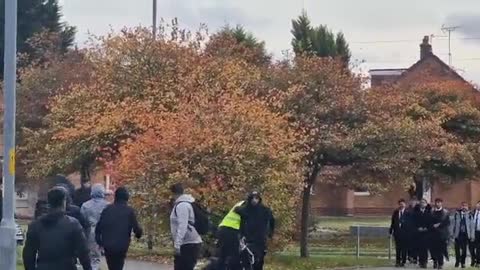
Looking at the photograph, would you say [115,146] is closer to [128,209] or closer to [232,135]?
[232,135]

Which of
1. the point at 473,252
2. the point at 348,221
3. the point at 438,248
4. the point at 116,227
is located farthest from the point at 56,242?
the point at 348,221

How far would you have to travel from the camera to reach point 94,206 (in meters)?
18.4

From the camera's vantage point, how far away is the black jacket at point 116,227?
55.9 feet

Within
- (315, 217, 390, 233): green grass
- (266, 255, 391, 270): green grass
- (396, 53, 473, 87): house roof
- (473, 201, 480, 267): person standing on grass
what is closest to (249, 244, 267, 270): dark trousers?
(266, 255, 391, 270): green grass

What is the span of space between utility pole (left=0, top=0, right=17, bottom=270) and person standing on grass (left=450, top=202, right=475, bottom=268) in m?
15.6

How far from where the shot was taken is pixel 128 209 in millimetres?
17156

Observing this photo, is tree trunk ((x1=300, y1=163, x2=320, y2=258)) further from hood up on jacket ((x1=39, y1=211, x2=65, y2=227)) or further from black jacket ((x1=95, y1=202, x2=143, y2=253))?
hood up on jacket ((x1=39, y1=211, x2=65, y2=227))

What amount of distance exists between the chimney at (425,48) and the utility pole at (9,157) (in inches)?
1981

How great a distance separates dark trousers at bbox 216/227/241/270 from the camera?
19672 millimetres

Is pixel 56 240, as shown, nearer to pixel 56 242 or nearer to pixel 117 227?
pixel 56 242

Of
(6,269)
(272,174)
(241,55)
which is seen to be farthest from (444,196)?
(6,269)

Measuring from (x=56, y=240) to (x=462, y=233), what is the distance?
799 inches

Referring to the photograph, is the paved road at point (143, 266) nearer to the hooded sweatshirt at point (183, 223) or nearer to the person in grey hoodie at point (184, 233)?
the person in grey hoodie at point (184, 233)

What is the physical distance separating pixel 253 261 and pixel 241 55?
21.5 m
